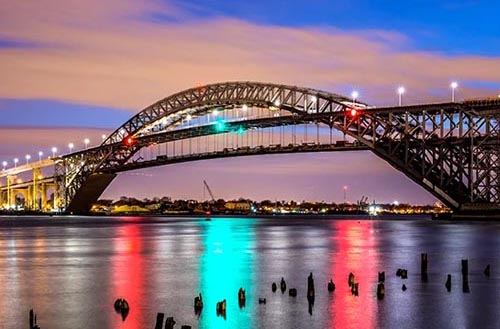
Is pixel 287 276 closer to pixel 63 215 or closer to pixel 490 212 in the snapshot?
pixel 490 212

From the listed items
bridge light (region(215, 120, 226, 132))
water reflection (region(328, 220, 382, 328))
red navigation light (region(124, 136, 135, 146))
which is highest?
bridge light (region(215, 120, 226, 132))

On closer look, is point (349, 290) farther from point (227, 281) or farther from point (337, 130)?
point (337, 130)

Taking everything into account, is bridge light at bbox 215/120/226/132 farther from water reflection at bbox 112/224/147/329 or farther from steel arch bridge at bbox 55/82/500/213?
water reflection at bbox 112/224/147/329

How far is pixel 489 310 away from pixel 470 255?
17.7 metres

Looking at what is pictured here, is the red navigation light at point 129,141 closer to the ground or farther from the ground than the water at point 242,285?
farther from the ground

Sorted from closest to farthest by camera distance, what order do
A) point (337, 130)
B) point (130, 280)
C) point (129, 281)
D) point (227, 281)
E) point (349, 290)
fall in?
point (349, 290)
point (227, 281)
point (129, 281)
point (130, 280)
point (337, 130)

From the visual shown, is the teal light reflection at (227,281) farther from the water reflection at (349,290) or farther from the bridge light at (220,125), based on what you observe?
the bridge light at (220,125)

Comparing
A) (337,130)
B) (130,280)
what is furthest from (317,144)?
(130,280)

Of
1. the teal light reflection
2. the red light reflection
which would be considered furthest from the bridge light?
the red light reflection

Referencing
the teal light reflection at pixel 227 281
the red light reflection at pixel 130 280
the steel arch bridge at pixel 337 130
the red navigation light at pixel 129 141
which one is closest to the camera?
the teal light reflection at pixel 227 281

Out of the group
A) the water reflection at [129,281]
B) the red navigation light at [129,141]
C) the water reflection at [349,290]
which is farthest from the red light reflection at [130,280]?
the red navigation light at [129,141]

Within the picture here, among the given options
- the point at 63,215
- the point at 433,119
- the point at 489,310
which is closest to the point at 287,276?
the point at 489,310

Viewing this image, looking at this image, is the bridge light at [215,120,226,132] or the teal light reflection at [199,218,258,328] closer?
the teal light reflection at [199,218,258,328]

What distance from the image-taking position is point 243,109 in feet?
363
